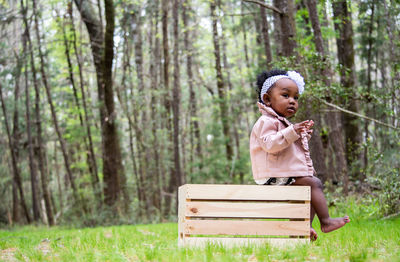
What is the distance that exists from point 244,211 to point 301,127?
94cm

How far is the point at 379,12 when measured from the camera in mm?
18516

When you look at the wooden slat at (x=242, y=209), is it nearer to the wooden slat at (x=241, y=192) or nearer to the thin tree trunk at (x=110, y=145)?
the wooden slat at (x=241, y=192)

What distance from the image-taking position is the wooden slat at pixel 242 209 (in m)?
4.18

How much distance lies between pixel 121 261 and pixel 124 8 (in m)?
17.9

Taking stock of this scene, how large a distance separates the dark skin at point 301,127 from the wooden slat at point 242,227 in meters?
0.29

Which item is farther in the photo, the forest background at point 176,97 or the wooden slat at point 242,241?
the forest background at point 176,97

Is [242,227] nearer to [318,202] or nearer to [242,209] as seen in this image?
[242,209]

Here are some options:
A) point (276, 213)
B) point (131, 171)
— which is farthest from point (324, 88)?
point (131, 171)

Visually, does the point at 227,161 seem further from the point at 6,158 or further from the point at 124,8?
the point at 6,158

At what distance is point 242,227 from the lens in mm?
4211

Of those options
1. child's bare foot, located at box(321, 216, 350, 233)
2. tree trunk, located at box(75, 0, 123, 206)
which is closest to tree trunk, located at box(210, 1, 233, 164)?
tree trunk, located at box(75, 0, 123, 206)

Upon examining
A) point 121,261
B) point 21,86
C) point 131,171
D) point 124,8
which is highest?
point 124,8

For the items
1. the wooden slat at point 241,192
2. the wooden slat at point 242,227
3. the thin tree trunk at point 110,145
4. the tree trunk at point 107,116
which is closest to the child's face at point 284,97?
the wooden slat at point 241,192

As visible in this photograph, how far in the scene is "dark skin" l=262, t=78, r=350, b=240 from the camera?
4.32 metres
